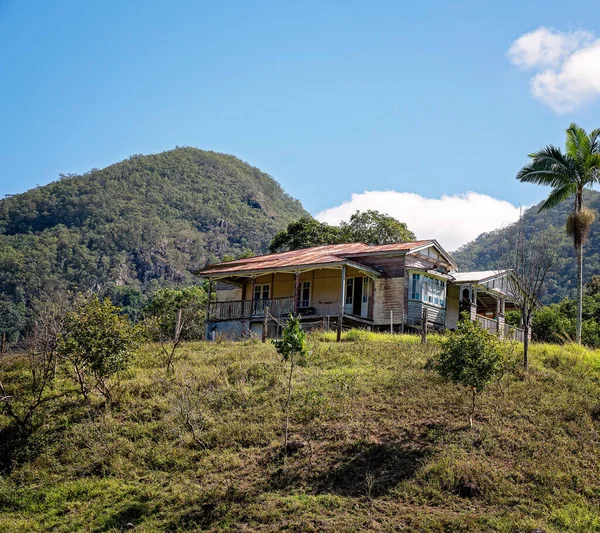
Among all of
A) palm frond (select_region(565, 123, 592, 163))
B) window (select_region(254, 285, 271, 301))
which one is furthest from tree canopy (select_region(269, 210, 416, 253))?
palm frond (select_region(565, 123, 592, 163))

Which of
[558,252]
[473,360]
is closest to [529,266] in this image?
[473,360]

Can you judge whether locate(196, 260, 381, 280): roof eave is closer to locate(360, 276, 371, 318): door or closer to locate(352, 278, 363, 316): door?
locate(360, 276, 371, 318): door

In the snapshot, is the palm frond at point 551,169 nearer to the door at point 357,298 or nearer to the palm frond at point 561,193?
the palm frond at point 561,193

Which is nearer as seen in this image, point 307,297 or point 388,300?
point 388,300

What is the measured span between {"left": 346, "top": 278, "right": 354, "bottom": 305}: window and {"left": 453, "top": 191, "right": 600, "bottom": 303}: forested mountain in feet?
40.7

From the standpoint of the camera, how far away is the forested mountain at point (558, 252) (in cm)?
6788

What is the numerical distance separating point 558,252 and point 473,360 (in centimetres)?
5594

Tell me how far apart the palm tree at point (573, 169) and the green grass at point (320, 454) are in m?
7.59

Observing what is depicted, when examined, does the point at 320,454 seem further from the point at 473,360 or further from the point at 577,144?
the point at 577,144

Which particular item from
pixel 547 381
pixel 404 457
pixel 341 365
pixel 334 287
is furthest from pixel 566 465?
pixel 334 287


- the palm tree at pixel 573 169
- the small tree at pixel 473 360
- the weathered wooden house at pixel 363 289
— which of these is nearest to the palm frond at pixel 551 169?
the palm tree at pixel 573 169

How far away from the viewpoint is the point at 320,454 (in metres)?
19.0

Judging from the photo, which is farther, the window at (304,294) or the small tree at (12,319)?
the small tree at (12,319)

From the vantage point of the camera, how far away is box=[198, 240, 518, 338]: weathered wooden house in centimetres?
3512
